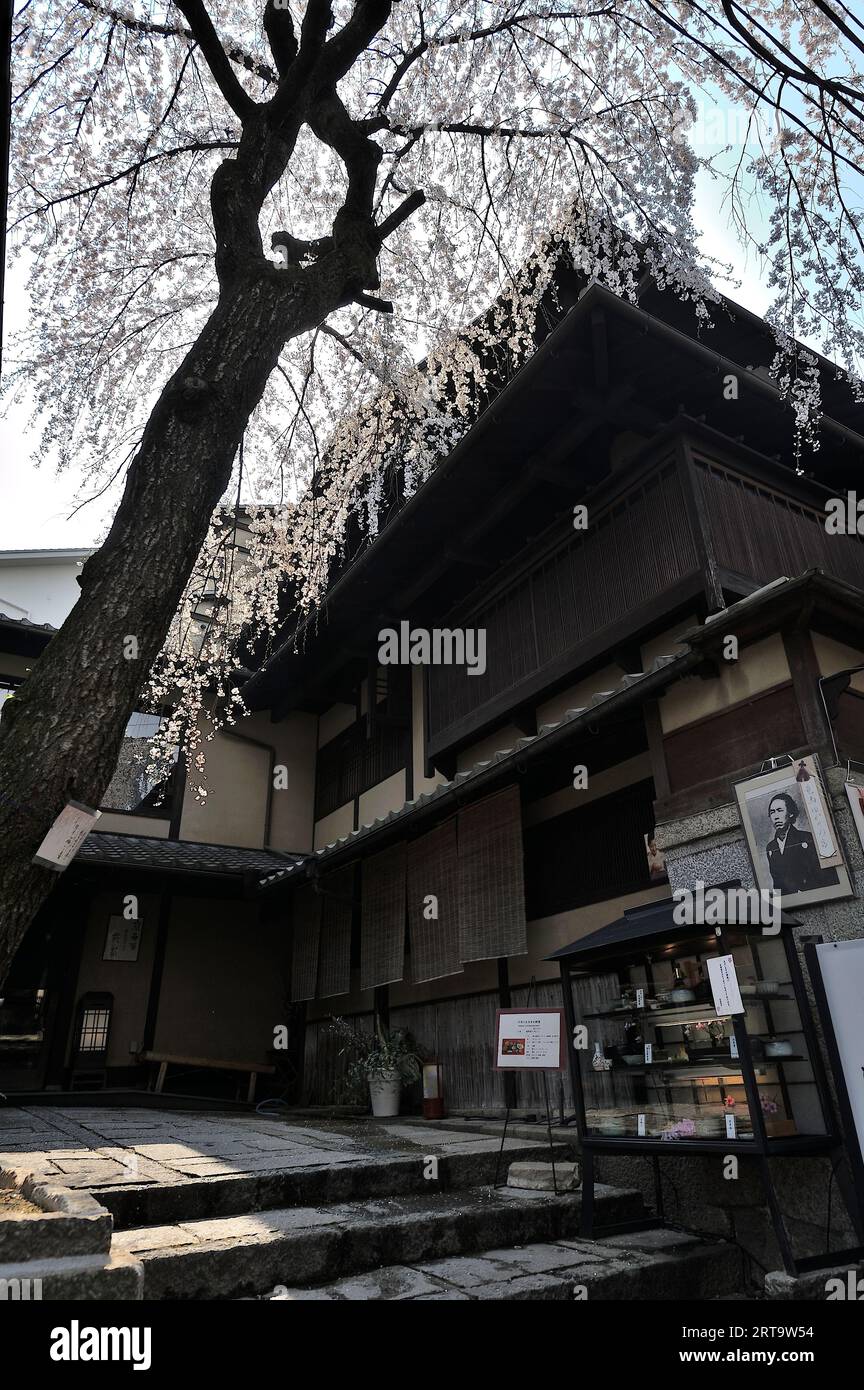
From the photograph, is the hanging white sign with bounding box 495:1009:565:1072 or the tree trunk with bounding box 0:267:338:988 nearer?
the tree trunk with bounding box 0:267:338:988

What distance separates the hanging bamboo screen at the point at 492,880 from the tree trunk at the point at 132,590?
16.9 ft

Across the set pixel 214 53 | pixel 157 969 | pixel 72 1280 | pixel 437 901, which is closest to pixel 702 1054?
pixel 72 1280

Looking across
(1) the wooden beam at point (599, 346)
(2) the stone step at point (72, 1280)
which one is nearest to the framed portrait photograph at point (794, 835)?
(2) the stone step at point (72, 1280)

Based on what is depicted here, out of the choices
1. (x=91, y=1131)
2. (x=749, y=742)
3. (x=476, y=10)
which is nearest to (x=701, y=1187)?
(x=749, y=742)

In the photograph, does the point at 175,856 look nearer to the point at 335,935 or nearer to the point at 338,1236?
the point at 335,935

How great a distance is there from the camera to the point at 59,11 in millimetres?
5840

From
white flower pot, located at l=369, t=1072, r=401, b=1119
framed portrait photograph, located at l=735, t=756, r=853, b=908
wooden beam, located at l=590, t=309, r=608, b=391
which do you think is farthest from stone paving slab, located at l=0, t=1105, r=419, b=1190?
wooden beam, located at l=590, t=309, r=608, b=391

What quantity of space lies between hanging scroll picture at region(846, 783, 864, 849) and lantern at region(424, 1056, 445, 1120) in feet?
19.0

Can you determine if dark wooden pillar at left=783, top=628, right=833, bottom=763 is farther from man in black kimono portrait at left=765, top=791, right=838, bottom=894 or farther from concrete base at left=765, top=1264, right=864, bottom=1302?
concrete base at left=765, top=1264, right=864, bottom=1302

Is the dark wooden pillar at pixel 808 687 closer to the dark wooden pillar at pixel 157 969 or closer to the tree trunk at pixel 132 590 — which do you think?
the tree trunk at pixel 132 590

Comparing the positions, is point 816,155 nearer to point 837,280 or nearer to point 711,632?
point 837,280

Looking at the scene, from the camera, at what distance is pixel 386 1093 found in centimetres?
909

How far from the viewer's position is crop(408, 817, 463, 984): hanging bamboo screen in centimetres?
847

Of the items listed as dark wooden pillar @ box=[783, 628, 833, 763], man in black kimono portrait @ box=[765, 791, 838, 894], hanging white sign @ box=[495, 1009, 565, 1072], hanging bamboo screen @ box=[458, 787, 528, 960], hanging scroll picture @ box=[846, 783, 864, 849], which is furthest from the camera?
hanging bamboo screen @ box=[458, 787, 528, 960]
